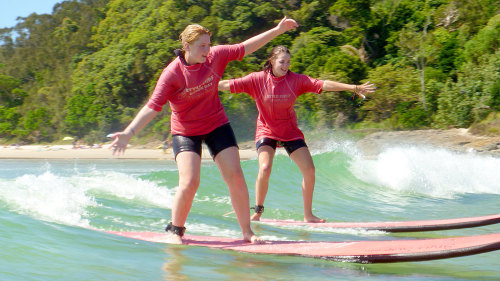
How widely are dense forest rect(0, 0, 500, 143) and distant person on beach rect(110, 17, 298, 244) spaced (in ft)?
65.6

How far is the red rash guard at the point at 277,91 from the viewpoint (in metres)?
6.10

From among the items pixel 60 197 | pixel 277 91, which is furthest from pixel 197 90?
pixel 60 197

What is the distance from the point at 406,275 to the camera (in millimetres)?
4109

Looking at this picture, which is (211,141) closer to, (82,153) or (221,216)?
(221,216)

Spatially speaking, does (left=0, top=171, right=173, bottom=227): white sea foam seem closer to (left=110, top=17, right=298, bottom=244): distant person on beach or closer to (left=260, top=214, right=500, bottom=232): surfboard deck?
(left=110, top=17, right=298, bottom=244): distant person on beach

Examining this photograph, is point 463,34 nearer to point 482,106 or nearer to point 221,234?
point 482,106

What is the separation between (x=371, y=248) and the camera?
4344mm

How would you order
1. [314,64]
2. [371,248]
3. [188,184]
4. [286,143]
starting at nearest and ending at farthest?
[371,248]
[188,184]
[286,143]
[314,64]

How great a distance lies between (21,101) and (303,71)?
2920 cm

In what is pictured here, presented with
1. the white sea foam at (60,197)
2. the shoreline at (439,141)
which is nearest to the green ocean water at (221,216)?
the white sea foam at (60,197)

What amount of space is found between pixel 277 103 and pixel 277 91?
129 millimetres

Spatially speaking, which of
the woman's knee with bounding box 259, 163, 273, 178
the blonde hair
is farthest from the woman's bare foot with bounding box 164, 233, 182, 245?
the woman's knee with bounding box 259, 163, 273, 178

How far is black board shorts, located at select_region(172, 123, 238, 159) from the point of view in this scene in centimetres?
466

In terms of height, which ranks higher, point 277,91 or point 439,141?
point 439,141
